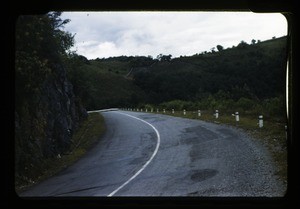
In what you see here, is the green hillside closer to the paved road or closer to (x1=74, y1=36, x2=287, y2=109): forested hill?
(x1=74, y1=36, x2=287, y2=109): forested hill

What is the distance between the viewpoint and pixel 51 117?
20.3ft

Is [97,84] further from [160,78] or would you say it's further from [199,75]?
[199,75]

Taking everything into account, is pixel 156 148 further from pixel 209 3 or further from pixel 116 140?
pixel 209 3

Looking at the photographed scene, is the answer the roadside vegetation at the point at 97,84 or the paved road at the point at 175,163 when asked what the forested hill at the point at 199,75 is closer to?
the roadside vegetation at the point at 97,84

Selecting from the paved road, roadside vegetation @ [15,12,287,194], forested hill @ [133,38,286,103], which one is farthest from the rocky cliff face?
forested hill @ [133,38,286,103]

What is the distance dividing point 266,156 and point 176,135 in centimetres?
1010

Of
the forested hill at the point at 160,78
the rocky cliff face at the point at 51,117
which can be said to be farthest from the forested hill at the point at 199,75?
the rocky cliff face at the point at 51,117

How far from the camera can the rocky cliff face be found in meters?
5.76

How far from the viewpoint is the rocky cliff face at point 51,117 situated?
227 inches

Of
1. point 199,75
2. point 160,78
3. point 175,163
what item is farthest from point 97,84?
point 175,163
